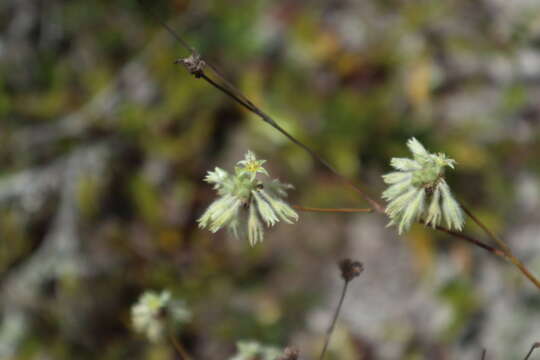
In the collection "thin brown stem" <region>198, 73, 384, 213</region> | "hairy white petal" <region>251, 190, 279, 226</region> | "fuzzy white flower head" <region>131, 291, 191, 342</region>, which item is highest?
"thin brown stem" <region>198, 73, 384, 213</region>

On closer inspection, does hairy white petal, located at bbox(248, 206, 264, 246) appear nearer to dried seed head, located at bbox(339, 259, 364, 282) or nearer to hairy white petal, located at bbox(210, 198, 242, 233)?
hairy white petal, located at bbox(210, 198, 242, 233)

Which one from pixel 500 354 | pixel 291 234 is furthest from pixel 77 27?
pixel 500 354

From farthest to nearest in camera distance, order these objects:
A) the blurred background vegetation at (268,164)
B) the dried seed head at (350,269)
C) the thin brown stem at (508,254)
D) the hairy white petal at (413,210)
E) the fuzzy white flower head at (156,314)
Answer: the blurred background vegetation at (268,164) → the fuzzy white flower head at (156,314) → the dried seed head at (350,269) → the thin brown stem at (508,254) → the hairy white petal at (413,210)

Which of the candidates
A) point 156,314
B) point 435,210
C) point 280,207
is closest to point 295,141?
point 280,207

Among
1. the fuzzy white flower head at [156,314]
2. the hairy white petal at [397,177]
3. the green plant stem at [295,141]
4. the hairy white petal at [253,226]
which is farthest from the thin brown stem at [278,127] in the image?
the fuzzy white flower head at [156,314]

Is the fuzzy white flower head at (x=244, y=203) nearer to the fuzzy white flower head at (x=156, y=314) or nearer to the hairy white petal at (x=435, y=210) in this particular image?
the hairy white petal at (x=435, y=210)

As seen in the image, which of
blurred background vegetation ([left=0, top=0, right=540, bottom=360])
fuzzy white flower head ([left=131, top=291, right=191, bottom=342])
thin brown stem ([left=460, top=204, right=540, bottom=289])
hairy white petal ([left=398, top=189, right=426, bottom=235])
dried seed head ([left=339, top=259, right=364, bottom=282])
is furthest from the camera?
blurred background vegetation ([left=0, top=0, right=540, bottom=360])

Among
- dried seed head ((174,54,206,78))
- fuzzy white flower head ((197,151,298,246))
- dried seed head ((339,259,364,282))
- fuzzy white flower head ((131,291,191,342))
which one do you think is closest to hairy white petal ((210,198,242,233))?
fuzzy white flower head ((197,151,298,246))
